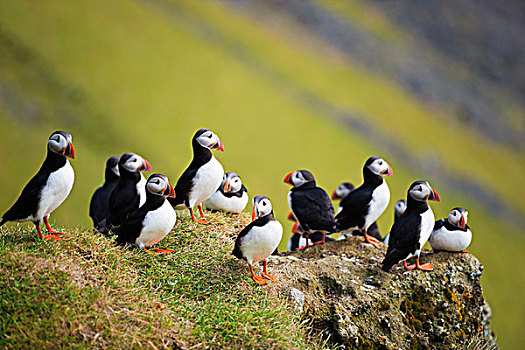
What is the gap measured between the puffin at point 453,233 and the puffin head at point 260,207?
2398mm

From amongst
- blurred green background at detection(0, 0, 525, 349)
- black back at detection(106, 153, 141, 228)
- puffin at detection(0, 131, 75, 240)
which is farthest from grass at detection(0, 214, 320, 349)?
blurred green background at detection(0, 0, 525, 349)

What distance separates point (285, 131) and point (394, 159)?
22.2 feet

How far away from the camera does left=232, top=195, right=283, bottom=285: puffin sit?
16.0 ft

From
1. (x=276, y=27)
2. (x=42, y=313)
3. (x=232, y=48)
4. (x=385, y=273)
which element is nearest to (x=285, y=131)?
(x=232, y=48)

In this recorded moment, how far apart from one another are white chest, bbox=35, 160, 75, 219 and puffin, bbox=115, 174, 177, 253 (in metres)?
0.73

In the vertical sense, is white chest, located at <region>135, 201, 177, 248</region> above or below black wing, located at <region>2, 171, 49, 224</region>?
above

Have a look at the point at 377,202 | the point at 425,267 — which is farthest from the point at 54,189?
the point at 425,267

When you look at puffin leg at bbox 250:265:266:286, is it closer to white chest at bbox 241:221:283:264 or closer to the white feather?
white chest at bbox 241:221:283:264

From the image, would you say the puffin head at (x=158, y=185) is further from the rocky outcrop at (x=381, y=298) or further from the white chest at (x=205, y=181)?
the rocky outcrop at (x=381, y=298)

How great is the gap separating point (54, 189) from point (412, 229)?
381cm

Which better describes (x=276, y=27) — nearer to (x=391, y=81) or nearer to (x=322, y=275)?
(x=391, y=81)

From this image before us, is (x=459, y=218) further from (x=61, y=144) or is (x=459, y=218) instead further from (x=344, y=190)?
(x=61, y=144)

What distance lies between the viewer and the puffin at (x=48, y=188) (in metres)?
4.77

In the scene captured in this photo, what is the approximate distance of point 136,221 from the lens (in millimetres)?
5113
